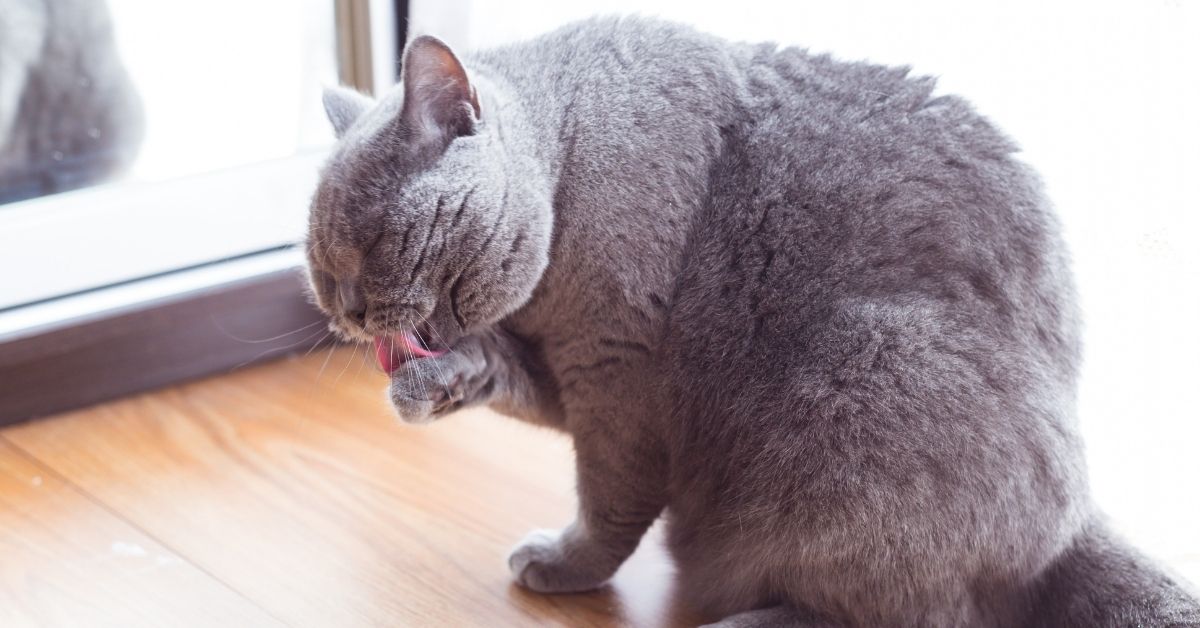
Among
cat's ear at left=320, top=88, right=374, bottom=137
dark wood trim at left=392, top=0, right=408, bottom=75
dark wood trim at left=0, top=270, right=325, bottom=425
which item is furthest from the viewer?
dark wood trim at left=392, top=0, right=408, bottom=75

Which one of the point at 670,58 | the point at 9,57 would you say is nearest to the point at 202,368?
the point at 9,57

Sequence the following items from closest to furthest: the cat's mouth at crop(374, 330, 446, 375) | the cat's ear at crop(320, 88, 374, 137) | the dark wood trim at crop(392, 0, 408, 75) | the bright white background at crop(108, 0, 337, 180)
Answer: the cat's mouth at crop(374, 330, 446, 375) → the cat's ear at crop(320, 88, 374, 137) → the bright white background at crop(108, 0, 337, 180) → the dark wood trim at crop(392, 0, 408, 75)

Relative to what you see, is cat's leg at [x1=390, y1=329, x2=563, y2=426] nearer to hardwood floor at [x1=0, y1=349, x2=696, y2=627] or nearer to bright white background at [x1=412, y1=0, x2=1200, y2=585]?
hardwood floor at [x1=0, y1=349, x2=696, y2=627]

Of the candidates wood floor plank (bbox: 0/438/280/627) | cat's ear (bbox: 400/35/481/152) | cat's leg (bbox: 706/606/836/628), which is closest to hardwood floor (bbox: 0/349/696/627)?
wood floor plank (bbox: 0/438/280/627)

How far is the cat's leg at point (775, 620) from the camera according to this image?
1.19m

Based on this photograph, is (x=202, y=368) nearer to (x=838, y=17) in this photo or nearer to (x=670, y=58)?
(x=670, y=58)

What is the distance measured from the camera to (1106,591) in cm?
116

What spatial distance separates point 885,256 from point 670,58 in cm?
30

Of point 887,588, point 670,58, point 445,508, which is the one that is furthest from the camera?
point 445,508

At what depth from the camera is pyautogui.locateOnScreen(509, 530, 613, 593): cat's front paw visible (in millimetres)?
1339

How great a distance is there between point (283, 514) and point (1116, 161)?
1.02 meters

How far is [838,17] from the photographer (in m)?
1.43

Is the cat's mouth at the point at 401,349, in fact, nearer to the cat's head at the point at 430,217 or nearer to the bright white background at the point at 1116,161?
the cat's head at the point at 430,217

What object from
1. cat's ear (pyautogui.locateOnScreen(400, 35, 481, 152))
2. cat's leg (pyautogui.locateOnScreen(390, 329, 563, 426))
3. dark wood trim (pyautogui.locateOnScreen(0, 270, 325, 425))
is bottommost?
dark wood trim (pyautogui.locateOnScreen(0, 270, 325, 425))
